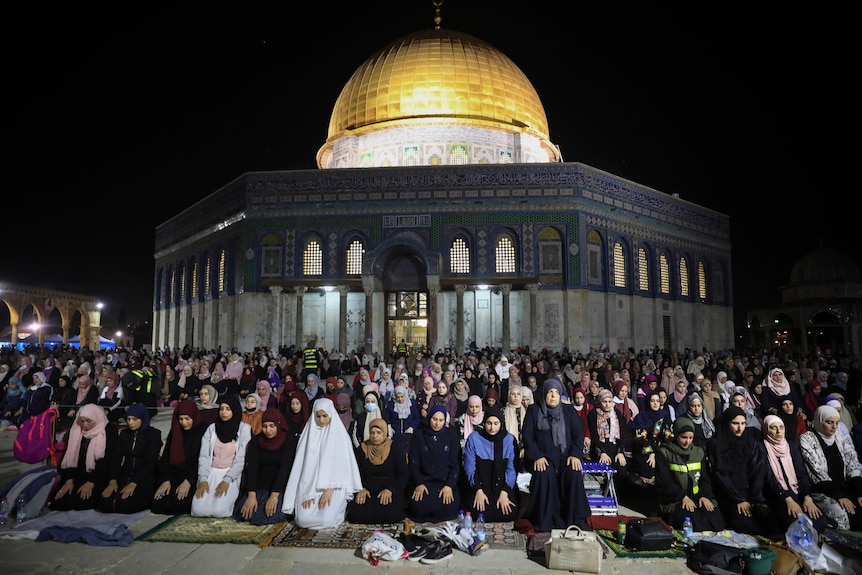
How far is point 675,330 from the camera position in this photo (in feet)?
96.4

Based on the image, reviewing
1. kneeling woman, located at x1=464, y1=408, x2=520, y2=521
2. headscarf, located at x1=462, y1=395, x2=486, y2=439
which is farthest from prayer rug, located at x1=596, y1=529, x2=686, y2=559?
headscarf, located at x1=462, y1=395, x2=486, y2=439

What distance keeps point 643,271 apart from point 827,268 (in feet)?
76.0

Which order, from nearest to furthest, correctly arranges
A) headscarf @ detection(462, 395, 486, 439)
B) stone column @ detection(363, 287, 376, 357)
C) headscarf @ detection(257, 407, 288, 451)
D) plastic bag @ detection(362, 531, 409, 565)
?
plastic bag @ detection(362, 531, 409, 565)
headscarf @ detection(257, 407, 288, 451)
headscarf @ detection(462, 395, 486, 439)
stone column @ detection(363, 287, 376, 357)

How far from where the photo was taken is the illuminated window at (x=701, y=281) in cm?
3127

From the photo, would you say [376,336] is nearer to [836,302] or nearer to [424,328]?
[424,328]

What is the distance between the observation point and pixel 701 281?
3166 cm

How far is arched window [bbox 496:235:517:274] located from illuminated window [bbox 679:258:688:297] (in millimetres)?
9765

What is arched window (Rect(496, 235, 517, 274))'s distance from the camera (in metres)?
25.6

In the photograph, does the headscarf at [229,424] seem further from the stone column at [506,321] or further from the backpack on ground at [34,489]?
the stone column at [506,321]

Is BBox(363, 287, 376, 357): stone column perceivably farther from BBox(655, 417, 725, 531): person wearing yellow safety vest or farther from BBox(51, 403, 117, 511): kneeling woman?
BBox(655, 417, 725, 531): person wearing yellow safety vest

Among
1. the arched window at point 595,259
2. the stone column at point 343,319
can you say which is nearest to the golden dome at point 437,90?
the arched window at point 595,259

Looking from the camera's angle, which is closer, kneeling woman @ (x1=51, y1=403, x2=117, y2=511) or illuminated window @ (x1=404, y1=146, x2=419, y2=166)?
kneeling woman @ (x1=51, y1=403, x2=117, y2=511)

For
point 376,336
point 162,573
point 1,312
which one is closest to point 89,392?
point 162,573

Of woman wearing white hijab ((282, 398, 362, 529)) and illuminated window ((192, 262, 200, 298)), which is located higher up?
illuminated window ((192, 262, 200, 298))
